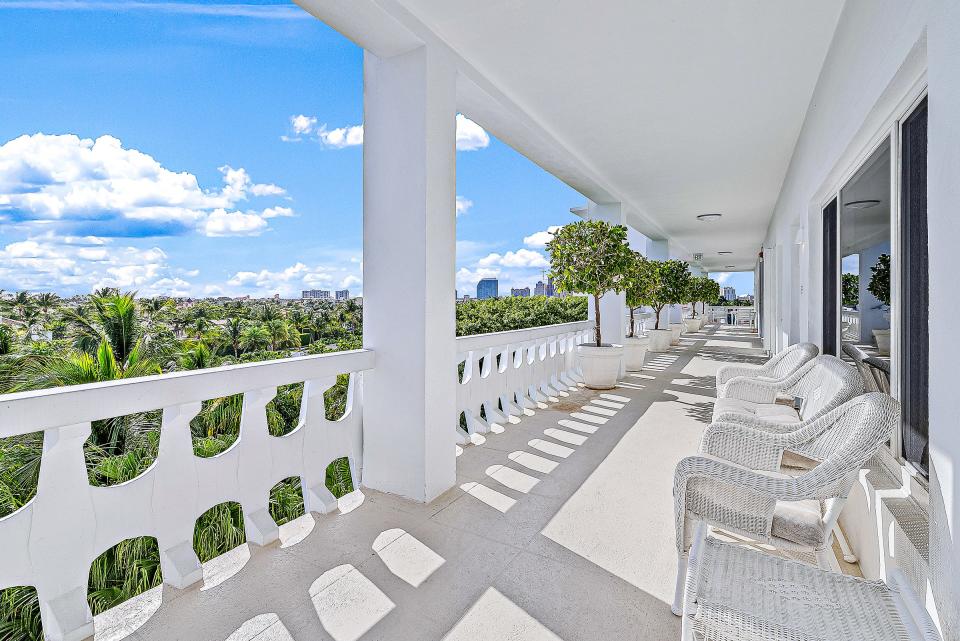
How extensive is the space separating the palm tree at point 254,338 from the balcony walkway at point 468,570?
567 inches

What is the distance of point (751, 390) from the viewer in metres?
3.59

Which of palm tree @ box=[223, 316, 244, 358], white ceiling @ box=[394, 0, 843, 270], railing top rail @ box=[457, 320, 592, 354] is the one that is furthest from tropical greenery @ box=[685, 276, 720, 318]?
palm tree @ box=[223, 316, 244, 358]

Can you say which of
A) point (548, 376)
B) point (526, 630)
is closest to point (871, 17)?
point (526, 630)

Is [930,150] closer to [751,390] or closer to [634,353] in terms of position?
[751,390]

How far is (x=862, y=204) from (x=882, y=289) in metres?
0.69

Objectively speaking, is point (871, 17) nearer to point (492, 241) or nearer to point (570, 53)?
point (570, 53)

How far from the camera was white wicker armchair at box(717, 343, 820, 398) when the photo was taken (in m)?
3.56

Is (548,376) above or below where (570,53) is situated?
below

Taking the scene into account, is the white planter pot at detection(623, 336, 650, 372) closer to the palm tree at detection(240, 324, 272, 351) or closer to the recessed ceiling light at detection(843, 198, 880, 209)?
the recessed ceiling light at detection(843, 198, 880, 209)

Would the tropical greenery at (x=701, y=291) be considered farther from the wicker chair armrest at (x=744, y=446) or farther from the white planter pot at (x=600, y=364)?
the wicker chair armrest at (x=744, y=446)

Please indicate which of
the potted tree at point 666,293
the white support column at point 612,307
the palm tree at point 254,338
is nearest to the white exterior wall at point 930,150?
the white support column at point 612,307

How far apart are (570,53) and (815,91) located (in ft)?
6.70

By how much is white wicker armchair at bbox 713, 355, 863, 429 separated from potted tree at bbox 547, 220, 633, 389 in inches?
86.6

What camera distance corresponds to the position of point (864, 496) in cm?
192
